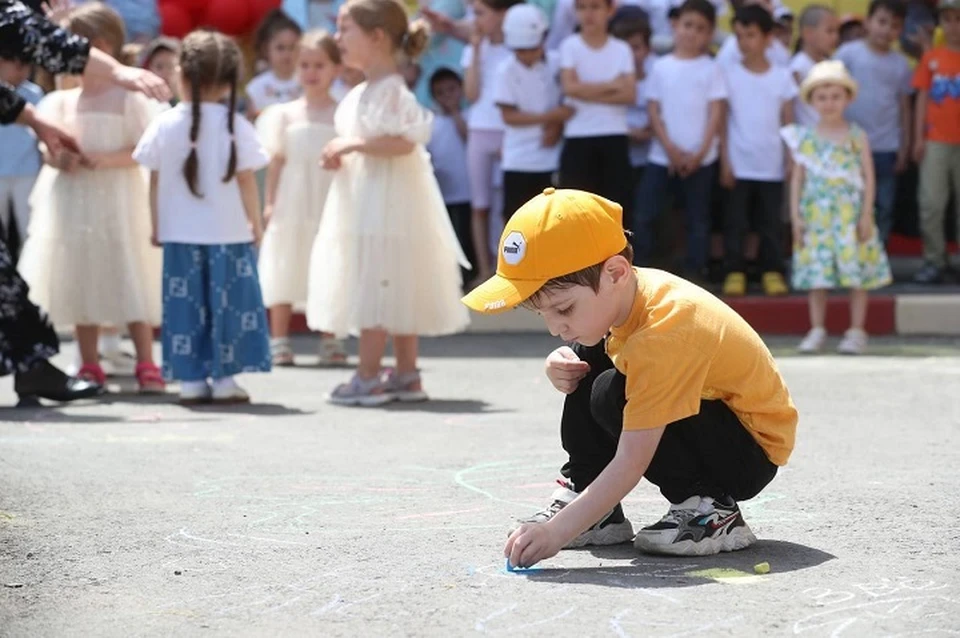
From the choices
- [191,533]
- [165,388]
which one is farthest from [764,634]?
Answer: [165,388]

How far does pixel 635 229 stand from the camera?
36.3 ft

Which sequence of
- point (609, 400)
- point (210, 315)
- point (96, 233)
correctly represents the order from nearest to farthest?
point (609, 400) < point (210, 315) < point (96, 233)

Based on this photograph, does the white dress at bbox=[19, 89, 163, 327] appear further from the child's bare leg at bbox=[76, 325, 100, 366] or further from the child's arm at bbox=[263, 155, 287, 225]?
the child's arm at bbox=[263, 155, 287, 225]

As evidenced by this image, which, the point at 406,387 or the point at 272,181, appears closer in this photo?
the point at 406,387

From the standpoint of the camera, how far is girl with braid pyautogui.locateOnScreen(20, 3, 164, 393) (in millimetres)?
8289

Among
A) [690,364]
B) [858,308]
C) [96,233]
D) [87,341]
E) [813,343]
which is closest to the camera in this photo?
[690,364]

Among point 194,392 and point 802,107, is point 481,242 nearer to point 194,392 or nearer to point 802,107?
point 802,107

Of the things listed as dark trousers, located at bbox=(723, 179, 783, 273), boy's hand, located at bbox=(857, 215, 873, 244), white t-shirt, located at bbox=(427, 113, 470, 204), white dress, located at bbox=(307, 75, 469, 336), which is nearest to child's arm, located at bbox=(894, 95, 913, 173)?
dark trousers, located at bbox=(723, 179, 783, 273)

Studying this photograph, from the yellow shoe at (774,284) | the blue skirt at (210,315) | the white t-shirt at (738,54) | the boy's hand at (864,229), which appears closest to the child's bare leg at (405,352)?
the blue skirt at (210,315)

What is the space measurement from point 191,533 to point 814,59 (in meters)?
7.67

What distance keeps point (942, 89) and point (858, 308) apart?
2.07 metres

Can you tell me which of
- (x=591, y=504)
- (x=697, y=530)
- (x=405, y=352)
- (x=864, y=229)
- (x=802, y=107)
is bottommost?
(x=405, y=352)

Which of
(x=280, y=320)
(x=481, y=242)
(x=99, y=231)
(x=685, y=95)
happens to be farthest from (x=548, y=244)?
(x=481, y=242)

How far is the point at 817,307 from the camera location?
9.90 m
